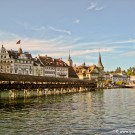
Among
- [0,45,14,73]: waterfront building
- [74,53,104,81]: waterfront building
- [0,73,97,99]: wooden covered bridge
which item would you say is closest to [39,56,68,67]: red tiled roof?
[0,45,14,73]: waterfront building

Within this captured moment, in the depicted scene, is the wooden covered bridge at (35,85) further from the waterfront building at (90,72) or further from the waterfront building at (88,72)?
the waterfront building at (90,72)

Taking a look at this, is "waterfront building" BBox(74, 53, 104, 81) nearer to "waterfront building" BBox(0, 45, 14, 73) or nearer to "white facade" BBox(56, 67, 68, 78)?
"white facade" BBox(56, 67, 68, 78)

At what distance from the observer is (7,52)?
113188mm

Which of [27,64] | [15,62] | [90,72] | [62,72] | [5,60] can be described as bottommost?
[62,72]

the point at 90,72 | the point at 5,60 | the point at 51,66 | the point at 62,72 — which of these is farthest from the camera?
the point at 90,72

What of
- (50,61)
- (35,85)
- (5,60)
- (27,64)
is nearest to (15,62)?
(5,60)

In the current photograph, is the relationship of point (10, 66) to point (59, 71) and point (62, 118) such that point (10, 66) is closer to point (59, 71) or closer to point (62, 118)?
point (59, 71)

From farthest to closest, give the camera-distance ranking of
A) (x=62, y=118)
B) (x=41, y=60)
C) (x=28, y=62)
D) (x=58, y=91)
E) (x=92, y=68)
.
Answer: (x=92, y=68) < (x=41, y=60) < (x=28, y=62) < (x=58, y=91) < (x=62, y=118)

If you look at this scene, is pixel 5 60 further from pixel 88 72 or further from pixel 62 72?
pixel 88 72

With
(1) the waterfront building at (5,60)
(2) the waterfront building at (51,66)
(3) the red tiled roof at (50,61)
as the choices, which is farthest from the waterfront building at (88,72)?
(1) the waterfront building at (5,60)

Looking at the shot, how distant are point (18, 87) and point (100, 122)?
A: 118ft

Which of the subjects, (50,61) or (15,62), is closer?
(15,62)

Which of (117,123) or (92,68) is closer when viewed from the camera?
(117,123)

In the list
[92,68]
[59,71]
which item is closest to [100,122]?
[59,71]
